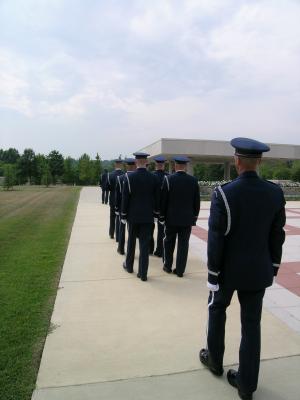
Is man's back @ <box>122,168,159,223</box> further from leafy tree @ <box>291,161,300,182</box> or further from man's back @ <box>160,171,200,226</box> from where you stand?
leafy tree @ <box>291,161,300,182</box>

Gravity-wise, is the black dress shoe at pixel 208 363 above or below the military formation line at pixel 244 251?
below

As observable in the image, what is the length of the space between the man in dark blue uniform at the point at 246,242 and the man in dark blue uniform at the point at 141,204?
123 inches

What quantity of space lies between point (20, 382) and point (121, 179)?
15.2 ft

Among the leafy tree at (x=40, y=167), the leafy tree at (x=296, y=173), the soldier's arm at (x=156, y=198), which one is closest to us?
the soldier's arm at (x=156, y=198)

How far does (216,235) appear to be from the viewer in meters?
3.11

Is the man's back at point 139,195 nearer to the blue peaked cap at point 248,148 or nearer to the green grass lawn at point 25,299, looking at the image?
the green grass lawn at point 25,299

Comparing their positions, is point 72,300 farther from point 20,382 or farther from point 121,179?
point 121,179

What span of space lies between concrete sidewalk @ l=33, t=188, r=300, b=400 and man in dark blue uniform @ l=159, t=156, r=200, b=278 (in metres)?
0.48

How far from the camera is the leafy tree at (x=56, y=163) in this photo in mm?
65438

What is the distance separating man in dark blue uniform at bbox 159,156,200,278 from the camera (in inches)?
255

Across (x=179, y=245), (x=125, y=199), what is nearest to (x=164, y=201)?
(x=125, y=199)

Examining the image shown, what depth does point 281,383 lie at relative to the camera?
3312 millimetres

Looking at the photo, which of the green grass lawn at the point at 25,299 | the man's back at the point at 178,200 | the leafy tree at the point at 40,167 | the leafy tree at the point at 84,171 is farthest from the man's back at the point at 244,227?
the leafy tree at the point at 84,171

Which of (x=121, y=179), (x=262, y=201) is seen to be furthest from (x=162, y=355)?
(x=121, y=179)
